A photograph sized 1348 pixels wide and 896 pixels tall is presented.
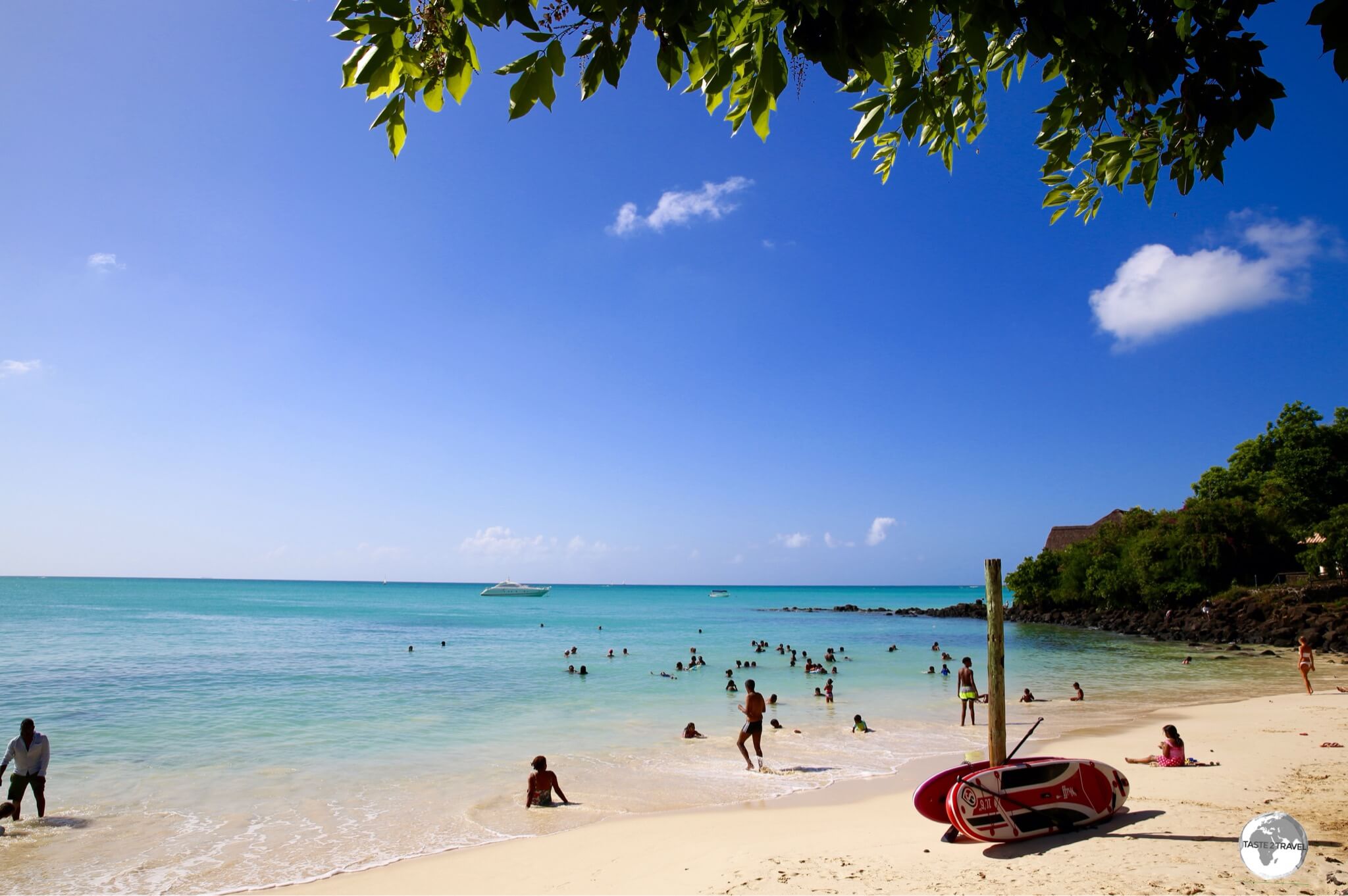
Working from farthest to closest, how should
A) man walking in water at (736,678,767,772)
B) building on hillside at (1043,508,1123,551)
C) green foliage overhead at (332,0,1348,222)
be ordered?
building on hillside at (1043,508,1123,551)
man walking in water at (736,678,767,772)
green foliage overhead at (332,0,1348,222)

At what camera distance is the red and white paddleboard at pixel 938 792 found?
28.0 ft

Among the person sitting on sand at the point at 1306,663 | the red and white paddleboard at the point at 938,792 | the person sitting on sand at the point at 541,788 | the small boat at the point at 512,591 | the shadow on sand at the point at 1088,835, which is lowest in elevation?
the small boat at the point at 512,591

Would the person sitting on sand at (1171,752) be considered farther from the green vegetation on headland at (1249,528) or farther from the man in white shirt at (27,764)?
the green vegetation on headland at (1249,528)

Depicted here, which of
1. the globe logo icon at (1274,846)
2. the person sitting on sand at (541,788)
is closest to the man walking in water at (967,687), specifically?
the person sitting on sand at (541,788)

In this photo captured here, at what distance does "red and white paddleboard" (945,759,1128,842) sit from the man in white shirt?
1294cm

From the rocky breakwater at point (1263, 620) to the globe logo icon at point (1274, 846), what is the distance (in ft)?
109

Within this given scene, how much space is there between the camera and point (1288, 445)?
51.9 metres

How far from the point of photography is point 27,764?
1123 cm

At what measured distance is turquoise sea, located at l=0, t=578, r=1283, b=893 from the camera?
426 inches

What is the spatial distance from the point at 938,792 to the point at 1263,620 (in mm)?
44124

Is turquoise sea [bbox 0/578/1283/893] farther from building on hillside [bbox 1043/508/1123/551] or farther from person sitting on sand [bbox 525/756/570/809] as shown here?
building on hillside [bbox 1043/508/1123/551]

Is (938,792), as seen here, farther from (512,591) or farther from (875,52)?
(512,591)

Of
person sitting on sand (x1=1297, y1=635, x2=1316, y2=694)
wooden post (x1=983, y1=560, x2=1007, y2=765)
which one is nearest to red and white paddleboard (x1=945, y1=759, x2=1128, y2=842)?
wooden post (x1=983, y1=560, x2=1007, y2=765)

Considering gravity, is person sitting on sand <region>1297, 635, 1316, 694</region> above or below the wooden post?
below
